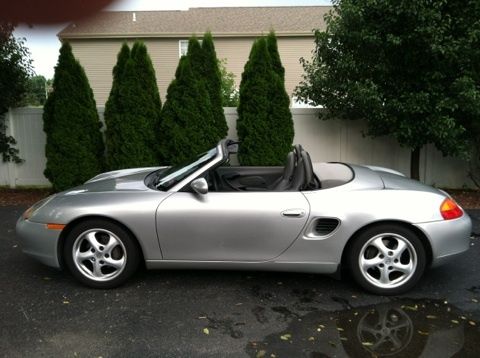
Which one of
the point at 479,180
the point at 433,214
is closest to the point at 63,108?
the point at 433,214

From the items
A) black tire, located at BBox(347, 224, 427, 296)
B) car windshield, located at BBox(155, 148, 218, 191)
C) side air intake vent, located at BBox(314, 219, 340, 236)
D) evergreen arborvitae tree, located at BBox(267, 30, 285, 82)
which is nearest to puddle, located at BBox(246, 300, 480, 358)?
black tire, located at BBox(347, 224, 427, 296)

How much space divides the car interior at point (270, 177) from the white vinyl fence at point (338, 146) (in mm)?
3793

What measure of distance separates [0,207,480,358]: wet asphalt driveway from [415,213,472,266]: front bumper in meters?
0.36

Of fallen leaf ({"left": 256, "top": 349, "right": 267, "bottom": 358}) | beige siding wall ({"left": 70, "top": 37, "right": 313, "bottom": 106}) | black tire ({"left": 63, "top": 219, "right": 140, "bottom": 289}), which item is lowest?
fallen leaf ({"left": 256, "top": 349, "right": 267, "bottom": 358})

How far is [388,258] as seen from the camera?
3.79 metres

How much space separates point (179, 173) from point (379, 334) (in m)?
2.14

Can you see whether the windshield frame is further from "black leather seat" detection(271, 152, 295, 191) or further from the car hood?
"black leather seat" detection(271, 152, 295, 191)

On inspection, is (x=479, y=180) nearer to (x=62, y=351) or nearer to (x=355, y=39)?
(x=355, y=39)

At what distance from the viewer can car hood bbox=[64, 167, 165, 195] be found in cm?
413

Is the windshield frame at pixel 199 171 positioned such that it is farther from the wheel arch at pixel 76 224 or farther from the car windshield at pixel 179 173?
the wheel arch at pixel 76 224

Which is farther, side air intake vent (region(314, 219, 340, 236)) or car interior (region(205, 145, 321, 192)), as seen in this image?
car interior (region(205, 145, 321, 192))

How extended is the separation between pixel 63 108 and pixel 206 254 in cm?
529

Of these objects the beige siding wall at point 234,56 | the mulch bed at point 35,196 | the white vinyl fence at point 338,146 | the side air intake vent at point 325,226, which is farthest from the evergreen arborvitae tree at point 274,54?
the beige siding wall at point 234,56

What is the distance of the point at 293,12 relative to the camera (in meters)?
19.6
